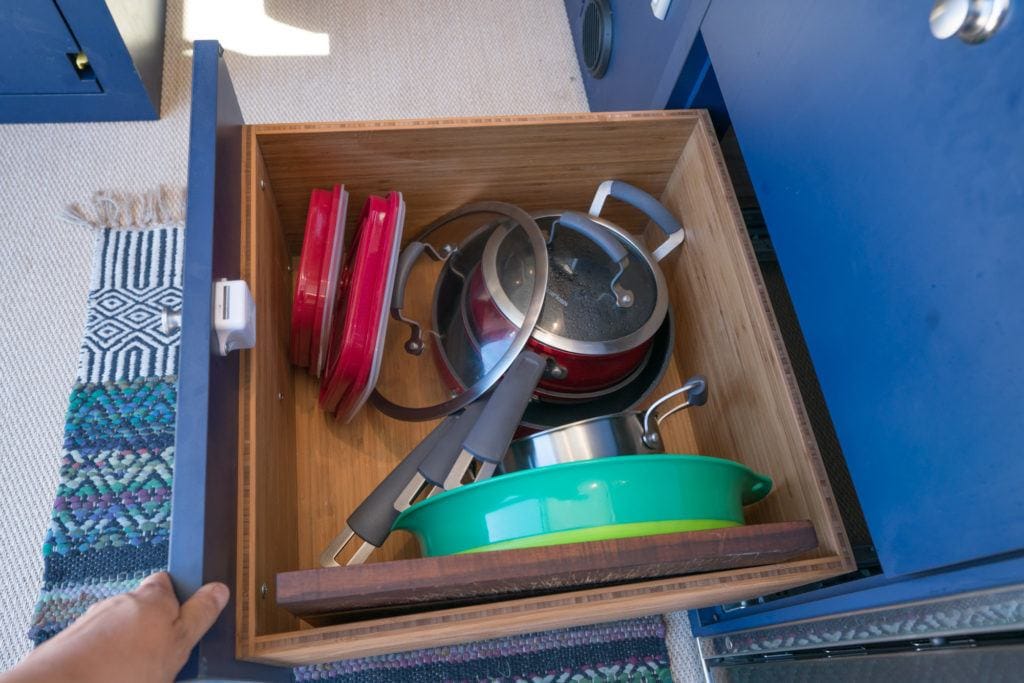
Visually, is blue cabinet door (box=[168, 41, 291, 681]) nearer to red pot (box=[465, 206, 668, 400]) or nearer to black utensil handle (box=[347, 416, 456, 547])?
black utensil handle (box=[347, 416, 456, 547])

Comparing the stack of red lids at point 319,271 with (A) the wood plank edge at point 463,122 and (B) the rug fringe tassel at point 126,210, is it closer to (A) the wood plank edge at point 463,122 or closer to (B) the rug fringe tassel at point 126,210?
(A) the wood plank edge at point 463,122

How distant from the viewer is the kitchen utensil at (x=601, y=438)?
0.69m

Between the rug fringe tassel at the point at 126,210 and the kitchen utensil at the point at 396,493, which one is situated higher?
the rug fringe tassel at the point at 126,210

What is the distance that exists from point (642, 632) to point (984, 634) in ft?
2.03

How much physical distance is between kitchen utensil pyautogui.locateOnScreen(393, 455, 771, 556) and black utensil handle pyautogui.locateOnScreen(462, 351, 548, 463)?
0.05 meters

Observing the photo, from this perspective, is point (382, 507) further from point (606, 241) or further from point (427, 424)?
point (606, 241)

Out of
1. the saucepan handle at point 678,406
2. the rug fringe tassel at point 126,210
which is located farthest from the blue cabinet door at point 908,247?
the rug fringe tassel at point 126,210

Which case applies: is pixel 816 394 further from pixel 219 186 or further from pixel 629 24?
pixel 219 186

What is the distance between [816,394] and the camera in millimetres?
962

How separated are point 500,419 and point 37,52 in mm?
1060

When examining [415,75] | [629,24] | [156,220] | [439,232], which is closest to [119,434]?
[156,220]

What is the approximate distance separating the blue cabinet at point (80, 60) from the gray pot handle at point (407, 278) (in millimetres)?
686

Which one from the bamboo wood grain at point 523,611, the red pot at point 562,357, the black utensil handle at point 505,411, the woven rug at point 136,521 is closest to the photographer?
the bamboo wood grain at point 523,611

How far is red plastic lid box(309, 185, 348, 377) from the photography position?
799mm
